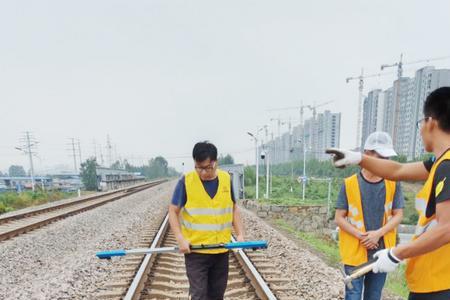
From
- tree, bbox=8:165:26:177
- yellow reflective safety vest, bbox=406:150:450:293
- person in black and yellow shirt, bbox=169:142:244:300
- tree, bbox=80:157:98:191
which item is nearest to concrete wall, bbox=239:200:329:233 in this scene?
person in black and yellow shirt, bbox=169:142:244:300

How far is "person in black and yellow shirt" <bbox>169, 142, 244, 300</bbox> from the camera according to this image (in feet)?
8.36

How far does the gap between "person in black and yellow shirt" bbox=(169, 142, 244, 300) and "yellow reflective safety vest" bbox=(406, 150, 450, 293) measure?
1444 mm

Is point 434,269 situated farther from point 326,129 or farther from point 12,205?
point 326,129

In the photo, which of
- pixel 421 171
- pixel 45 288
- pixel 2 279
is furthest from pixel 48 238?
pixel 421 171

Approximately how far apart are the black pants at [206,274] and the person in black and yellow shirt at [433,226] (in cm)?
138

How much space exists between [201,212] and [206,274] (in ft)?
1.83

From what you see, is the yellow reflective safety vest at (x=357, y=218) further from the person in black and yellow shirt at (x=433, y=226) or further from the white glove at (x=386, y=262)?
the white glove at (x=386, y=262)

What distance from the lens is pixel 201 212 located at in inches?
101

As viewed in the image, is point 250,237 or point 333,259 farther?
point 250,237

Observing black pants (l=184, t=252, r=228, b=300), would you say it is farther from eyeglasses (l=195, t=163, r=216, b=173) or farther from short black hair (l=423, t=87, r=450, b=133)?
short black hair (l=423, t=87, r=450, b=133)

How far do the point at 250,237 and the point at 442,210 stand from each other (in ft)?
21.1

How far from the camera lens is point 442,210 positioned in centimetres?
145

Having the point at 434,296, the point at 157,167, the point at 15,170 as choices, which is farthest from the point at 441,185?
the point at 15,170

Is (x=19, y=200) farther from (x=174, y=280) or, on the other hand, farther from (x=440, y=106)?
(x=440, y=106)
